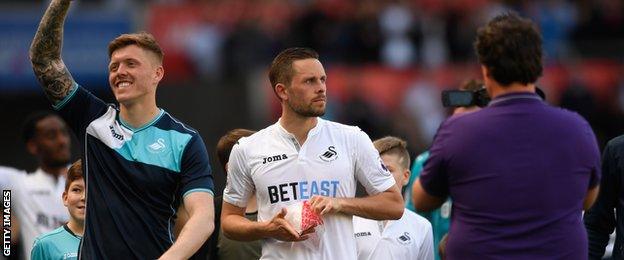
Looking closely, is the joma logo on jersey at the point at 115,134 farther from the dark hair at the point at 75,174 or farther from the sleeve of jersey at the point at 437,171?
the sleeve of jersey at the point at 437,171

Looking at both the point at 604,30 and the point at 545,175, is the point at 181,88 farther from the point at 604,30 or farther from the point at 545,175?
the point at 545,175

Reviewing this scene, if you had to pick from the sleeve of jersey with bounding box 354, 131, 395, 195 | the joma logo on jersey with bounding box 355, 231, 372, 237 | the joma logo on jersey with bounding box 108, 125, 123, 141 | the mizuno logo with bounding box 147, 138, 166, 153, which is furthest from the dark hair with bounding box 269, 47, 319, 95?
the joma logo on jersey with bounding box 355, 231, 372, 237

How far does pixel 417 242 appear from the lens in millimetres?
8641

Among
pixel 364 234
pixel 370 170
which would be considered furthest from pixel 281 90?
pixel 364 234

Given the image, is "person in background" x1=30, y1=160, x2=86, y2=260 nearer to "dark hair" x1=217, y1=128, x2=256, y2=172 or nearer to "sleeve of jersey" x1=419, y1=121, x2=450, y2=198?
"dark hair" x1=217, y1=128, x2=256, y2=172

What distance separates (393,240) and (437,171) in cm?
220

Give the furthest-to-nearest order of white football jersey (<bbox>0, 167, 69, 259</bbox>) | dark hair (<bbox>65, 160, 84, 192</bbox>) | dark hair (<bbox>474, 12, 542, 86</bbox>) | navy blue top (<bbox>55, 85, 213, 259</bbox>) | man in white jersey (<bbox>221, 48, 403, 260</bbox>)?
white football jersey (<bbox>0, 167, 69, 259</bbox>) → dark hair (<bbox>65, 160, 84, 192</bbox>) → man in white jersey (<bbox>221, 48, 403, 260</bbox>) → navy blue top (<bbox>55, 85, 213, 259</bbox>) → dark hair (<bbox>474, 12, 542, 86</bbox>)

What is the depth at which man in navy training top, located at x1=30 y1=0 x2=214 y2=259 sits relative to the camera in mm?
7137

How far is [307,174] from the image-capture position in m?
7.53

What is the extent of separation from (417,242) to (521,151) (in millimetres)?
2391

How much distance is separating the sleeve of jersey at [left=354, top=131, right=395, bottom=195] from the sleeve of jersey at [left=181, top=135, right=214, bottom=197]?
0.90 meters

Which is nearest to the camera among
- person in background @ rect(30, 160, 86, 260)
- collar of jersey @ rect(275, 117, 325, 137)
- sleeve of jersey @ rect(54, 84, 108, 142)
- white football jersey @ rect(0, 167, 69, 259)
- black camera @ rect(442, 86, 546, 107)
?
black camera @ rect(442, 86, 546, 107)

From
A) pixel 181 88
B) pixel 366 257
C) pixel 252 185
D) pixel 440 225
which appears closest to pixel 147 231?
pixel 252 185

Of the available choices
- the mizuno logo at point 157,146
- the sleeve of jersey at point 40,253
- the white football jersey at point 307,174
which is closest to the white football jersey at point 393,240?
the white football jersey at point 307,174
